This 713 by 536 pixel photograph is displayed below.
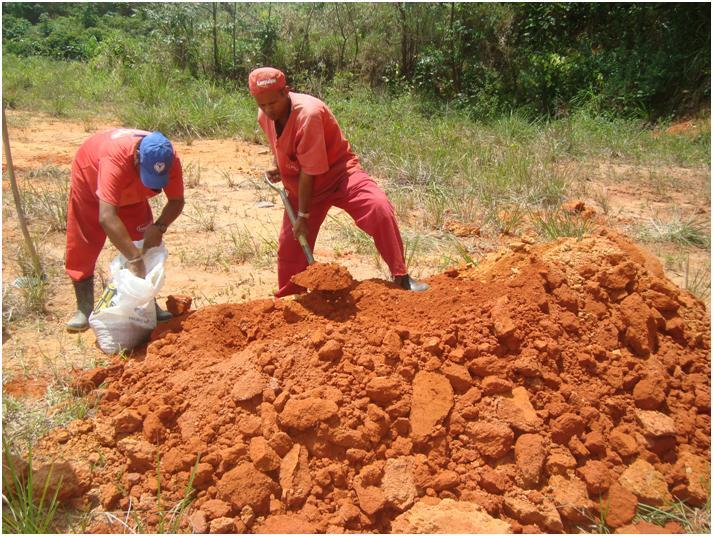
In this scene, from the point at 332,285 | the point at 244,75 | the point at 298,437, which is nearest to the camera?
the point at 298,437

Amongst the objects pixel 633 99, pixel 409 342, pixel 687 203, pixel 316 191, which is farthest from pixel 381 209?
pixel 633 99

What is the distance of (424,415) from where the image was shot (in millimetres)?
2369

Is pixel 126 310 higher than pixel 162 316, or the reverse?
pixel 126 310

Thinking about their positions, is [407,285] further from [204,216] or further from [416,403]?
[204,216]

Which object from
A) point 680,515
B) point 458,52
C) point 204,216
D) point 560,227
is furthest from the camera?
point 458,52

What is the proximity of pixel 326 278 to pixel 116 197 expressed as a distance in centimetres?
113

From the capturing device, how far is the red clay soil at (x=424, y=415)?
7.22 feet

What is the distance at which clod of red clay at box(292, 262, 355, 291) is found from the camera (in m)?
2.94

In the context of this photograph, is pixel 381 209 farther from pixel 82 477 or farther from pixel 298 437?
pixel 82 477

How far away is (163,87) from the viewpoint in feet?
31.4

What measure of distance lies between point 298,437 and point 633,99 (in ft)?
28.4

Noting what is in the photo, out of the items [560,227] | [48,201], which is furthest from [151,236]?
[560,227]

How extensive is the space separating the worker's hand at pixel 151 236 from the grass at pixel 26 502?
1385mm

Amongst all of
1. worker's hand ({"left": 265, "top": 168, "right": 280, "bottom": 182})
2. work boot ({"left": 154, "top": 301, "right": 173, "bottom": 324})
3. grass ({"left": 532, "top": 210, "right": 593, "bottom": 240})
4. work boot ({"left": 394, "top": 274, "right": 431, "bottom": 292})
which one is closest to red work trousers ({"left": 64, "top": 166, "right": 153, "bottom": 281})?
work boot ({"left": 154, "top": 301, "right": 173, "bottom": 324})
